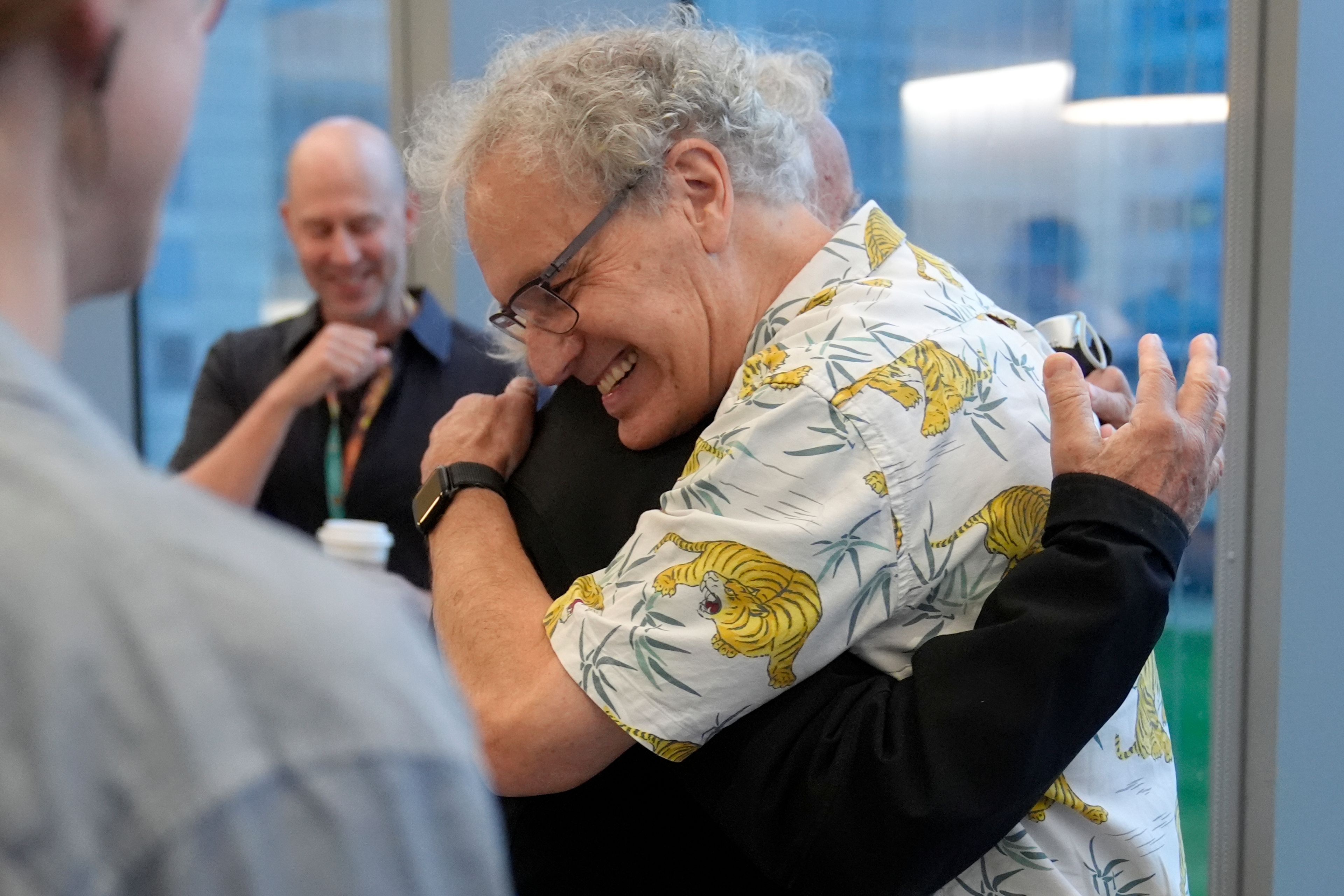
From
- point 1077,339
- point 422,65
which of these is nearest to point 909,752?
point 1077,339

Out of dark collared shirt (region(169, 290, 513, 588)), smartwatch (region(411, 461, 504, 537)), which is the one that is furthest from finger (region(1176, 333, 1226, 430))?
dark collared shirt (region(169, 290, 513, 588))

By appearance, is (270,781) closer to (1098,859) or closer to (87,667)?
(87,667)

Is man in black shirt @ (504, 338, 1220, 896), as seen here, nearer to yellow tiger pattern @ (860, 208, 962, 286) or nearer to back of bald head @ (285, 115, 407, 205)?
yellow tiger pattern @ (860, 208, 962, 286)

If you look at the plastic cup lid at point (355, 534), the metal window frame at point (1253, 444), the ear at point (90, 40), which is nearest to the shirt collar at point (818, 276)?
the ear at point (90, 40)

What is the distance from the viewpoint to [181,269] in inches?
188

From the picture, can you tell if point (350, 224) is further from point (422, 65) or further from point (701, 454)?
point (701, 454)

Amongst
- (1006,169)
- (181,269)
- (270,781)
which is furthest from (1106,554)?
(181,269)

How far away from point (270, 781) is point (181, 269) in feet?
15.7

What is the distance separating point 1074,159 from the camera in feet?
8.59

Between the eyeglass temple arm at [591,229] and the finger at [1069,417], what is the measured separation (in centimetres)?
45

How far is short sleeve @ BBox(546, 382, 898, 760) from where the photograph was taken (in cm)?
103

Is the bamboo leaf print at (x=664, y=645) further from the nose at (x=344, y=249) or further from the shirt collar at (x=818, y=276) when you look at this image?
the nose at (x=344, y=249)

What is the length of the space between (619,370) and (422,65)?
231 cm

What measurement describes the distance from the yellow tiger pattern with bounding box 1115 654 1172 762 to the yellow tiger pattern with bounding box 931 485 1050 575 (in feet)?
0.54
